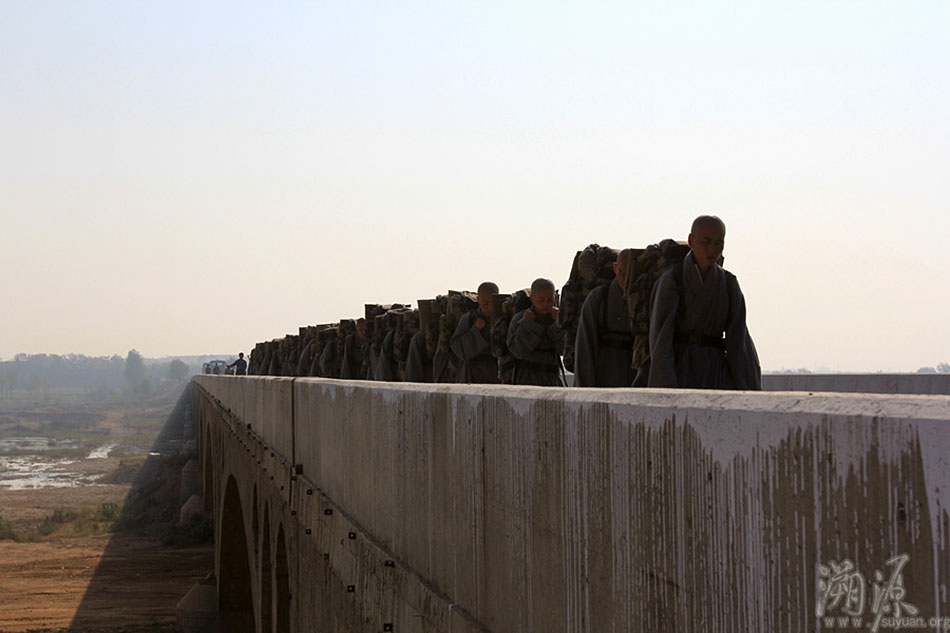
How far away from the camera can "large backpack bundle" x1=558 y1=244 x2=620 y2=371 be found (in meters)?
7.96

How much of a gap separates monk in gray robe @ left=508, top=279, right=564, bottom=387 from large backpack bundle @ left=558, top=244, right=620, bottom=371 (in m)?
1.09

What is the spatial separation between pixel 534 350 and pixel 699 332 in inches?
135

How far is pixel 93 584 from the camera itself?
3662cm

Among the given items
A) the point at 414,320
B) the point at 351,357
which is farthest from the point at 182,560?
the point at 414,320

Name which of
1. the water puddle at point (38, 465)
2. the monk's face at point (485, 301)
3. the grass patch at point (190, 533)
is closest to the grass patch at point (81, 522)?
the grass patch at point (190, 533)

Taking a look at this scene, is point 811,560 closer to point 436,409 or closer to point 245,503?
point 436,409

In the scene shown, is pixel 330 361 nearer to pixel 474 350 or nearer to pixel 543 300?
pixel 474 350

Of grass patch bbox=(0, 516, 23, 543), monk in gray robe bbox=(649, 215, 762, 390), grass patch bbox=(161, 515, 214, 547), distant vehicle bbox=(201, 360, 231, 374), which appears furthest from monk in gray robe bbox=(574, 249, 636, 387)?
distant vehicle bbox=(201, 360, 231, 374)

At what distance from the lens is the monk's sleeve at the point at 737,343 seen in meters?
6.16

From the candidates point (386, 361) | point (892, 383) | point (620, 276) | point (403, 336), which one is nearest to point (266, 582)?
point (386, 361)

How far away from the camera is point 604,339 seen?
25.7ft

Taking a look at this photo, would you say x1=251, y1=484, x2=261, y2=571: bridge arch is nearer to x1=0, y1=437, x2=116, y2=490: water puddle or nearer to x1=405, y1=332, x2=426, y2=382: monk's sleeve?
x1=405, y1=332, x2=426, y2=382: monk's sleeve

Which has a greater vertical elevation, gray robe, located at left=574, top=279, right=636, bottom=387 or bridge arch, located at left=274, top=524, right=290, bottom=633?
gray robe, located at left=574, top=279, right=636, bottom=387

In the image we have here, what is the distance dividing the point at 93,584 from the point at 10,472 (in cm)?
7119
